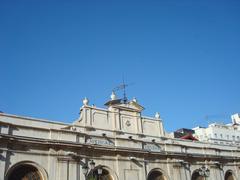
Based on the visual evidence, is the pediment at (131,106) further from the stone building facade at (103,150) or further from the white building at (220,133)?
the white building at (220,133)

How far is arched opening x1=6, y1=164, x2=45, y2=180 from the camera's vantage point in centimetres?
2176

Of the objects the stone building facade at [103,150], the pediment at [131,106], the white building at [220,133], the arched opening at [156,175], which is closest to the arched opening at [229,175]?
the stone building facade at [103,150]

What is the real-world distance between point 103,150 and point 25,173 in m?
7.03

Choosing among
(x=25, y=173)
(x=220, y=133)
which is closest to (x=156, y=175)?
(x=25, y=173)

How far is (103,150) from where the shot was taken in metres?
26.4

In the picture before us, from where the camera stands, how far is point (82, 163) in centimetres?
2505

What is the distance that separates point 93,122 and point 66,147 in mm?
4084

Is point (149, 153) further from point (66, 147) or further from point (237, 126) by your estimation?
point (237, 126)

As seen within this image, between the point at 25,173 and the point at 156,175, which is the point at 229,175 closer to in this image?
the point at 156,175

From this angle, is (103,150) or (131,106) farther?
(131,106)

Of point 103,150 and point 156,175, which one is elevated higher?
point 103,150

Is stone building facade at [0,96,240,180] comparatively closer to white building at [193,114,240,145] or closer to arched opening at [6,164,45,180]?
arched opening at [6,164,45,180]

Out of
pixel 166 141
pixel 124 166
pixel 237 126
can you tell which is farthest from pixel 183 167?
pixel 237 126

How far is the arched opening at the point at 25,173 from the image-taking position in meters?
21.8
